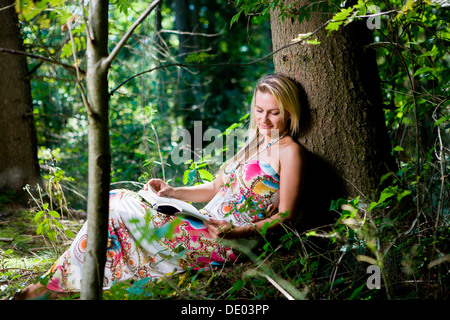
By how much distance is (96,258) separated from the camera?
1521mm

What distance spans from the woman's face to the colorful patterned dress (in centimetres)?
21

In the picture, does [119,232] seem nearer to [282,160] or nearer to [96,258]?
[96,258]

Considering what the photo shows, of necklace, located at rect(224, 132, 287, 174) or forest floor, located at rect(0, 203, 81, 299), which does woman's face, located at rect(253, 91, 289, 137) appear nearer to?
necklace, located at rect(224, 132, 287, 174)

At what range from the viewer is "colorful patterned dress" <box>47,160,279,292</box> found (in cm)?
216

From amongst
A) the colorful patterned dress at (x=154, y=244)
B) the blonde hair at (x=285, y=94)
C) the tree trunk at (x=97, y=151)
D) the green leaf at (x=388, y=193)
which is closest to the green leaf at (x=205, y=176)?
the colorful patterned dress at (x=154, y=244)

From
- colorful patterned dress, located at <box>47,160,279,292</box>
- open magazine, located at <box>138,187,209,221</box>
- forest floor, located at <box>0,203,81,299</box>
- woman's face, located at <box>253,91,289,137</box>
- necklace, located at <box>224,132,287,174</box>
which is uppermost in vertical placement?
woman's face, located at <box>253,91,289,137</box>

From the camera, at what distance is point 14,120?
4055 mm

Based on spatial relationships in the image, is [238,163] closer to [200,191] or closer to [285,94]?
[200,191]

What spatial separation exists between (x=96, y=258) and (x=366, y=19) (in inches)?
75.0

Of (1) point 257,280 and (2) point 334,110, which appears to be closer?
(1) point 257,280

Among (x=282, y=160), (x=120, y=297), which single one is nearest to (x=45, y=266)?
(x=120, y=297)

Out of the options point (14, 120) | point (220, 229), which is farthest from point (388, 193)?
point (14, 120)

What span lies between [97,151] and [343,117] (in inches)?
54.6

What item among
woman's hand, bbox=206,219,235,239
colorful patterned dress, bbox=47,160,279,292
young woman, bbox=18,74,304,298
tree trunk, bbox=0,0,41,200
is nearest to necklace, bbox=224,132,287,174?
young woman, bbox=18,74,304,298
